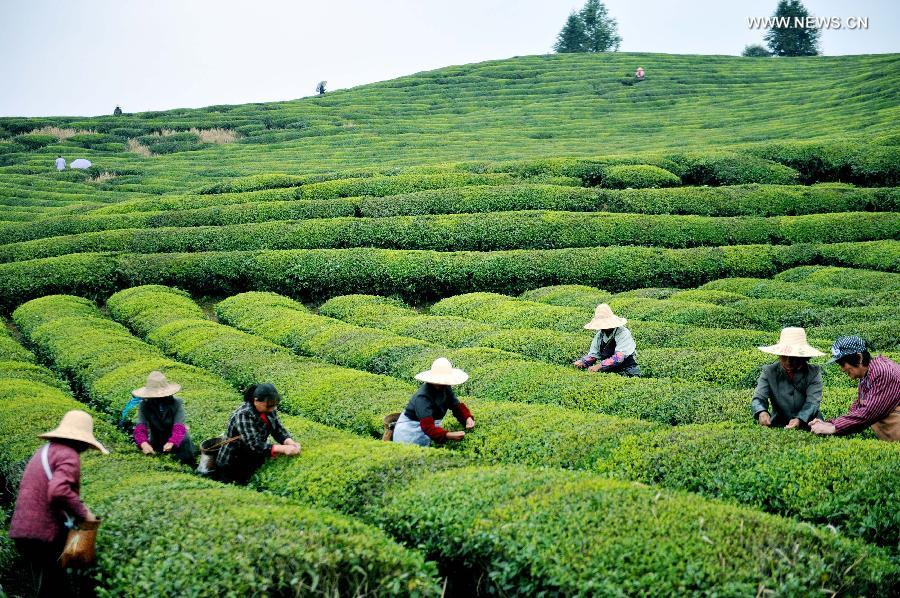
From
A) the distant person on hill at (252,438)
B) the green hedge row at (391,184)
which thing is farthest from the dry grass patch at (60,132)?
the distant person on hill at (252,438)

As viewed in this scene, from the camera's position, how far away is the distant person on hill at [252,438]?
10852 mm

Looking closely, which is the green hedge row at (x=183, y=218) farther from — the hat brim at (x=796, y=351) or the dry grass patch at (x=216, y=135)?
the dry grass patch at (x=216, y=135)

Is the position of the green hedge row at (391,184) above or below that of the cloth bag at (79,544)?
above

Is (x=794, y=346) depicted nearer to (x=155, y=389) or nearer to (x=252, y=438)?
(x=252, y=438)

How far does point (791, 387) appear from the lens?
459 inches

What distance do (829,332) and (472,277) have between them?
556 inches

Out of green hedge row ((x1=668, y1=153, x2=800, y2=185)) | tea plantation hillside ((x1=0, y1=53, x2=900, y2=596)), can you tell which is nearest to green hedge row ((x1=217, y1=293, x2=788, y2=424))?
tea plantation hillside ((x1=0, y1=53, x2=900, y2=596))

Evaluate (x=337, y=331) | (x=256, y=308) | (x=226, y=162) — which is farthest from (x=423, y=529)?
(x=226, y=162)

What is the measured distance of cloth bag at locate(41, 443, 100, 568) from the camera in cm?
808

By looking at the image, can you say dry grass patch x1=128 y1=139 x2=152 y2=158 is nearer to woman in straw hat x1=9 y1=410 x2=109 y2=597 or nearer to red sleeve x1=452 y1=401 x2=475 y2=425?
red sleeve x1=452 y1=401 x2=475 y2=425

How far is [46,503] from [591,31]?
11918 centimetres

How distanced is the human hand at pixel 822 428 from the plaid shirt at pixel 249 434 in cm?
800

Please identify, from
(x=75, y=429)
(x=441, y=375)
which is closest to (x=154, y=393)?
(x=75, y=429)

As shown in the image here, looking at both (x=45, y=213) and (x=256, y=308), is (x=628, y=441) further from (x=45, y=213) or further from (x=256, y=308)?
(x=45, y=213)
